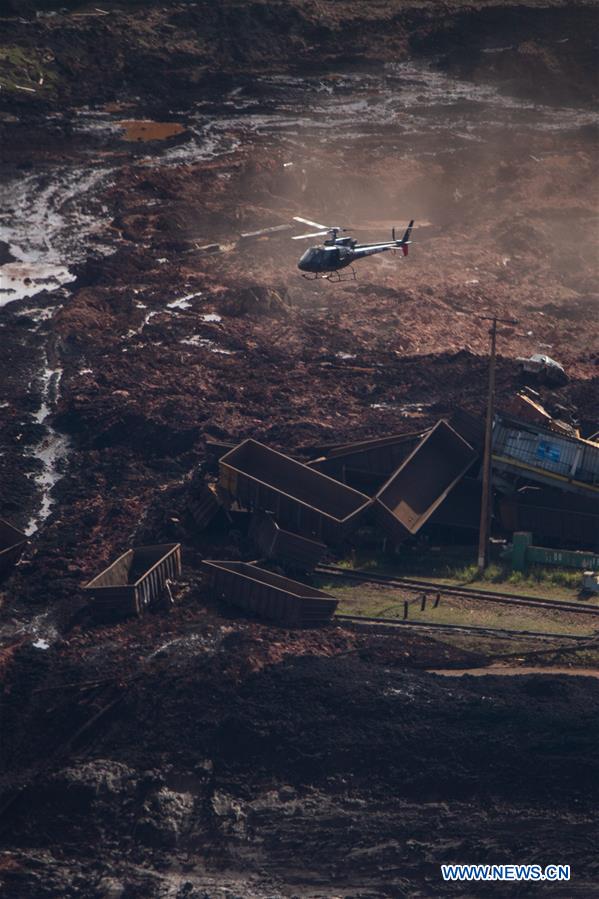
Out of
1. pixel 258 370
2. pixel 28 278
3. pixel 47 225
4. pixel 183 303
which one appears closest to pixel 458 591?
pixel 258 370

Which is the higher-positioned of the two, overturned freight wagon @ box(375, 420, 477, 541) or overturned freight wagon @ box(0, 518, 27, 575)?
overturned freight wagon @ box(375, 420, 477, 541)

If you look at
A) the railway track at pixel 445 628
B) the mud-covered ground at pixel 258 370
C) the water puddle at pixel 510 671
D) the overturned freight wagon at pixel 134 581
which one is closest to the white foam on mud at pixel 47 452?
the mud-covered ground at pixel 258 370

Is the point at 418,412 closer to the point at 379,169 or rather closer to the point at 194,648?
the point at 194,648

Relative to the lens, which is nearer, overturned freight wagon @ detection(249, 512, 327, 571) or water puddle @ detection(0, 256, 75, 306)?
overturned freight wagon @ detection(249, 512, 327, 571)

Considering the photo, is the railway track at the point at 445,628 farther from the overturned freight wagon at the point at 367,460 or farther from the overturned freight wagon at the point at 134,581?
the overturned freight wagon at the point at 367,460

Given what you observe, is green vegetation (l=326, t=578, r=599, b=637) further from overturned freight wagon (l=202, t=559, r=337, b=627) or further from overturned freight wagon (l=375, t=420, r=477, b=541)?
overturned freight wagon (l=375, t=420, r=477, b=541)

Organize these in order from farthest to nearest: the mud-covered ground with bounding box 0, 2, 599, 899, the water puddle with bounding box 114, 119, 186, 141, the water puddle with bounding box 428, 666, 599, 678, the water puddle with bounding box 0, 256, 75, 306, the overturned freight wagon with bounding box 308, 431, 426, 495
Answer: the water puddle with bounding box 114, 119, 186, 141, the water puddle with bounding box 0, 256, 75, 306, the overturned freight wagon with bounding box 308, 431, 426, 495, the water puddle with bounding box 428, 666, 599, 678, the mud-covered ground with bounding box 0, 2, 599, 899

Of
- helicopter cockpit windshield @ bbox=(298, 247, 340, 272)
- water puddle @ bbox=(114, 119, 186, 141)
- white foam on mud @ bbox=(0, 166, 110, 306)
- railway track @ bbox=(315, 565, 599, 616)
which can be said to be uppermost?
water puddle @ bbox=(114, 119, 186, 141)

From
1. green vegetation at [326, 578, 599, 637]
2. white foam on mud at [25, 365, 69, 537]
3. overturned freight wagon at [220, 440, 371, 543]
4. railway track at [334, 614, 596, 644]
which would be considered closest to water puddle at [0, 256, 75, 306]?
white foam on mud at [25, 365, 69, 537]
